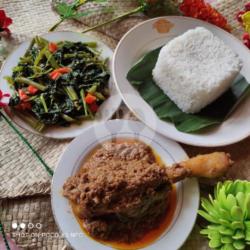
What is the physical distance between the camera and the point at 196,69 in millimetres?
1565

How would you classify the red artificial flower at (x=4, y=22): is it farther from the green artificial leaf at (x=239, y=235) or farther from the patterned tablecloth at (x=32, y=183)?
the green artificial leaf at (x=239, y=235)

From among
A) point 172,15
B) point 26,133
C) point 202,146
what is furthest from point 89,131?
point 172,15

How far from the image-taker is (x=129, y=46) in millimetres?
1714

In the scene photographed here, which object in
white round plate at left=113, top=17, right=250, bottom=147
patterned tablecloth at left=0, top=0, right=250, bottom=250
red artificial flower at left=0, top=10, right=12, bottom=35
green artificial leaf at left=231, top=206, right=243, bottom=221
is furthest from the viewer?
red artificial flower at left=0, top=10, right=12, bottom=35

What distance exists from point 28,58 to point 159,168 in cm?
78

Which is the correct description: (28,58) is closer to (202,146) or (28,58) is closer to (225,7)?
(202,146)

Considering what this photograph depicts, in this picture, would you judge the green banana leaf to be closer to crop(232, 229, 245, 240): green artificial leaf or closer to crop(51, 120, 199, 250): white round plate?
crop(51, 120, 199, 250): white round plate

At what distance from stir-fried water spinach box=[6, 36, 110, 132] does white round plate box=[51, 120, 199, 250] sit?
17cm

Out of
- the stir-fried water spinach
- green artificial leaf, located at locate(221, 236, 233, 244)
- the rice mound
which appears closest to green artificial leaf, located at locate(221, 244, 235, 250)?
green artificial leaf, located at locate(221, 236, 233, 244)

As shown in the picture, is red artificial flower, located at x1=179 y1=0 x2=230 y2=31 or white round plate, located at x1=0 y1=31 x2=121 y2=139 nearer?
white round plate, located at x1=0 y1=31 x2=121 y2=139

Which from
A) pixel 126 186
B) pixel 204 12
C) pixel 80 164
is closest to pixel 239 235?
pixel 126 186

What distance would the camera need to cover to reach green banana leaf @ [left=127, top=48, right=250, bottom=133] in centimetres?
155

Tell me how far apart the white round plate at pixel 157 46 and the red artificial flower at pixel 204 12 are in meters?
0.05

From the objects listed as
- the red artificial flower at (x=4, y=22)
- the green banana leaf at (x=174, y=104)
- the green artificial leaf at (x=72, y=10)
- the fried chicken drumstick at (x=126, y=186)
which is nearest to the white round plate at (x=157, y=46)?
the green banana leaf at (x=174, y=104)
